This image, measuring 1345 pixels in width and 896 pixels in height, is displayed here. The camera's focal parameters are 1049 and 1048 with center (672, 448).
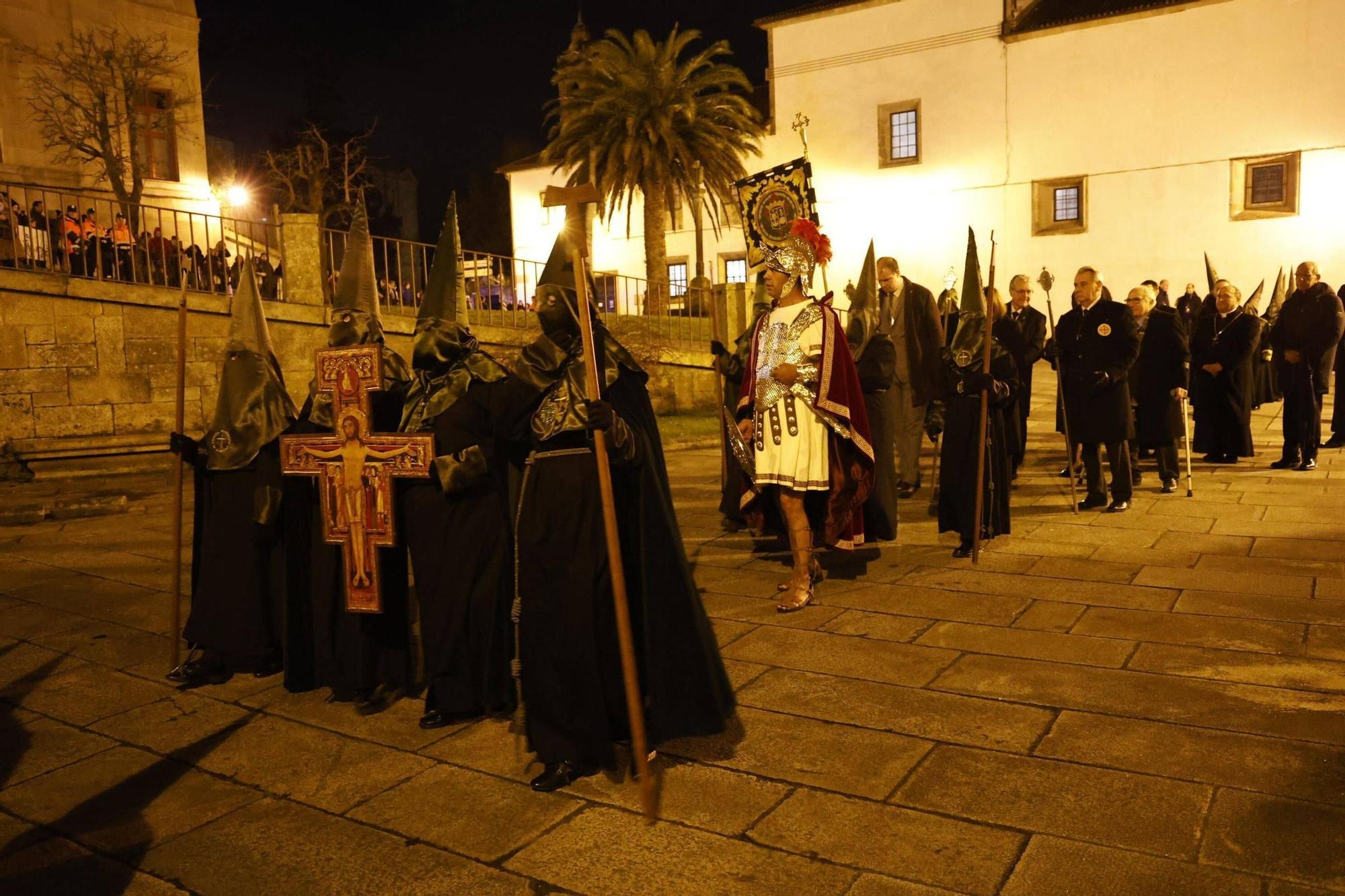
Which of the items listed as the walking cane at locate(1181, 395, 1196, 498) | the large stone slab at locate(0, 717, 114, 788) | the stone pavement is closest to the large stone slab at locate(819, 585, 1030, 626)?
the stone pavement

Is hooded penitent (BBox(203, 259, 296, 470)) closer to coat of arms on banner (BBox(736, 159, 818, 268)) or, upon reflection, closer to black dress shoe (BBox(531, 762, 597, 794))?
black dress shoe (BBox(531, 762, 597, 794))

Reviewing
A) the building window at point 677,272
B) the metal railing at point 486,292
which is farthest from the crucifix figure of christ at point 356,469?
the building window at point 677,272

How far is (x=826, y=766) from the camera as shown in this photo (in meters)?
3.77

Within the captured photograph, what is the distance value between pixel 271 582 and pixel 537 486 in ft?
6.56

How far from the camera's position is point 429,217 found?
63062mm

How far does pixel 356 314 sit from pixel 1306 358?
9.70 meters

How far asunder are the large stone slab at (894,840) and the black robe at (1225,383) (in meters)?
9.34

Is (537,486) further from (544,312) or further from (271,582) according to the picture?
(271,582)

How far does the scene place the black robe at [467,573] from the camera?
424 cm

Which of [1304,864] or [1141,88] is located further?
[1141,88]

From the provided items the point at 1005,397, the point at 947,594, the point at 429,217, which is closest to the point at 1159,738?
the point at 947,594

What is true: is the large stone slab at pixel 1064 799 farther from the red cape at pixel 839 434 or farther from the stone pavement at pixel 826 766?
the red cape at pixel 839 434

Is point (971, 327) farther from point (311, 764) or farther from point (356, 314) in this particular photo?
point (311, 764)

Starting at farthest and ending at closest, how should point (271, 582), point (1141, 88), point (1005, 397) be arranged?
point (1141, 88), point (1005, 397), point (271, 582)
